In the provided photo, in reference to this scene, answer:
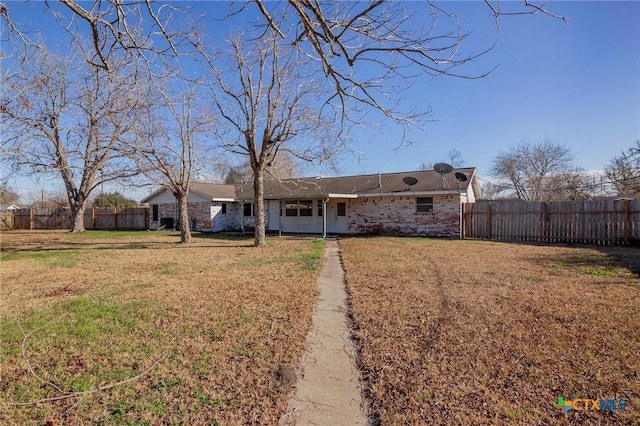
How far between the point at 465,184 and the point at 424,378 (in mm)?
15437

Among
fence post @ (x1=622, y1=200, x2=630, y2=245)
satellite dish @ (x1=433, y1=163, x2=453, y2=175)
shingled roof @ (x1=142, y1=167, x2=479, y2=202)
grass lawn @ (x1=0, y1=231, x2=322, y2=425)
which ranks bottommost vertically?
grass lawn @ (x1=0, y1=231, x2=322, y2=425)

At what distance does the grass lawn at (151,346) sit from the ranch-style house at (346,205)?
9.05m

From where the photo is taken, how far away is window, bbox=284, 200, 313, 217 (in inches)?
820

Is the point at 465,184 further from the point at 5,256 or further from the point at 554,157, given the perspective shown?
the point at 554,157

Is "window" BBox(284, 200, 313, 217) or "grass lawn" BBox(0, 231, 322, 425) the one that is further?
"window" BBox(284, 200, 313, 217)

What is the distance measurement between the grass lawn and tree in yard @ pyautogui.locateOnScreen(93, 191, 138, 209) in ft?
99.4

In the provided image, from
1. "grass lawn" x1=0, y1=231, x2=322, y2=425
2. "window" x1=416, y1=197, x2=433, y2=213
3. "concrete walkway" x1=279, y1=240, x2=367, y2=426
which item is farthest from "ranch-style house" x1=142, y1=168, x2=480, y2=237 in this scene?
"concrete walkway" x1=279, y1=240, x2=367, y2=426

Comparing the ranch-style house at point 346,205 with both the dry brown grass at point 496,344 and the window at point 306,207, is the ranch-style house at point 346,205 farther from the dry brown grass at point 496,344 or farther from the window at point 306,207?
the dry brown grass at point 496,344

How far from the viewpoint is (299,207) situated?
21.0 metres

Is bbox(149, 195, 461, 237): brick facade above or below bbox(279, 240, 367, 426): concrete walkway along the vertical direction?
above

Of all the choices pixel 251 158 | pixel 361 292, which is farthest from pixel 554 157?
pixel 361 292

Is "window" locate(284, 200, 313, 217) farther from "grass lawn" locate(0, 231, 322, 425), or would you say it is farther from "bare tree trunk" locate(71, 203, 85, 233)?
"bare tree trunk" locate(71, 203, 85, 233)

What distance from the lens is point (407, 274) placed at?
7578 mm

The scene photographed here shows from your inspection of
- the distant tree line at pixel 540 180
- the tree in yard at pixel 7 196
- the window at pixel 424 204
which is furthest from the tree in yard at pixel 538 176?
the tree in yard at pixel 7 196
